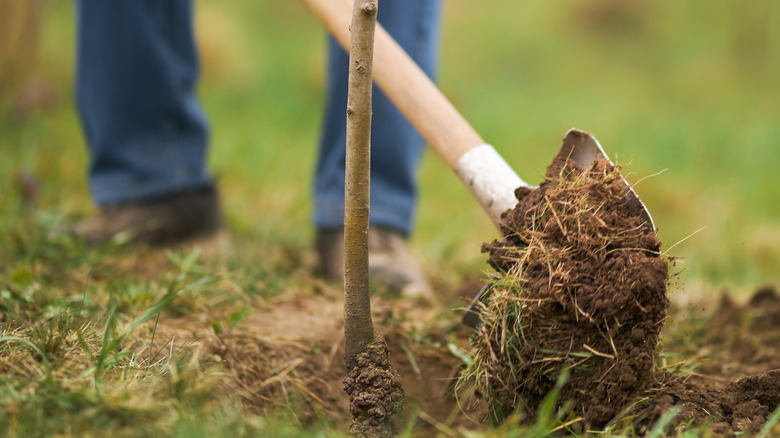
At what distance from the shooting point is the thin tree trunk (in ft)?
4.08

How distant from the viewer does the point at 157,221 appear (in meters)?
2.60

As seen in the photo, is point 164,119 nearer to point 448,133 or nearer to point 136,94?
point 136,94

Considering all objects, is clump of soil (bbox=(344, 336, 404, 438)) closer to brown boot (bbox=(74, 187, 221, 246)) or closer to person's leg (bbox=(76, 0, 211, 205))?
brown boot (bbox=(74, 187, 221, 246))

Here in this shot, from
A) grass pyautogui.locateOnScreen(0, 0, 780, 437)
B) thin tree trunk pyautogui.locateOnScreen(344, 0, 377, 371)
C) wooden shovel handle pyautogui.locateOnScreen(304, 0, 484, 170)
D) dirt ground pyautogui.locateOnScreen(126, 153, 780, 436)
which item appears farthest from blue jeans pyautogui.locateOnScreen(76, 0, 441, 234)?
thin tree trunk pyautogui.locateOnScreen(344, 0, 377, 371)

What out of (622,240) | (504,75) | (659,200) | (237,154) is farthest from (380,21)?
(504,75)

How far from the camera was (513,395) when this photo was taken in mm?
1319

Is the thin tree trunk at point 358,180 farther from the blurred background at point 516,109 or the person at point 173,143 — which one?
the person at point 173,143

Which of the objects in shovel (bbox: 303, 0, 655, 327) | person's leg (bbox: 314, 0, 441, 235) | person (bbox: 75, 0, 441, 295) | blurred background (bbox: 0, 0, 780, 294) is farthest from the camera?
blurred background (bbox: 0, 0, 780, 294)

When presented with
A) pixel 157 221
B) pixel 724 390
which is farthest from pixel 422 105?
pixel 157 221

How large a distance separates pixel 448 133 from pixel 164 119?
1.47 m

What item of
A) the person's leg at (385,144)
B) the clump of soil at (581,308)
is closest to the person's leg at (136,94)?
the person's leg at (385,144)

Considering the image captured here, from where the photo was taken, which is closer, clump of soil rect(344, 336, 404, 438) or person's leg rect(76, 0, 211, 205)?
clump of soil rect(344, 336, 404, 438)

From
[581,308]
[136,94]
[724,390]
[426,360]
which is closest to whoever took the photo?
[581,308]

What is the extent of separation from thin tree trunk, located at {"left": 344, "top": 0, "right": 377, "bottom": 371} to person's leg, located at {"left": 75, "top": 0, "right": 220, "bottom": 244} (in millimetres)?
1494
